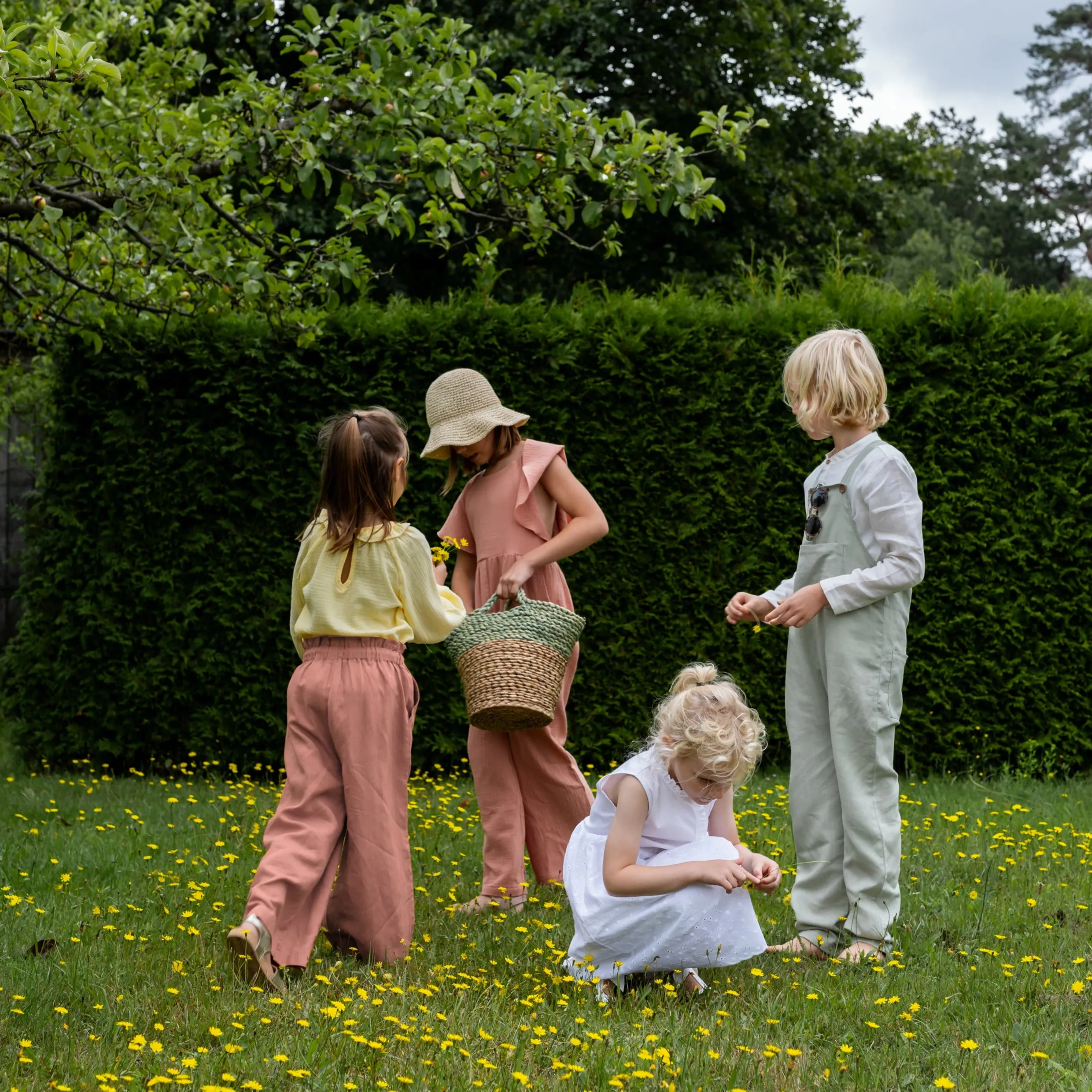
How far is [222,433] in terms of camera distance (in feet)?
24.1

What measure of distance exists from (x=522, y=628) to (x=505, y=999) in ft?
3.85

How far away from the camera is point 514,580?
4.20m

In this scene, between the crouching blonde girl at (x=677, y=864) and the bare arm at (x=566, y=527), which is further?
the bare arm at (x=566, y=527)

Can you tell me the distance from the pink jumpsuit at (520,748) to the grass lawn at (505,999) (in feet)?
0.83

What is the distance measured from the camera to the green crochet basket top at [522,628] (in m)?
3.94

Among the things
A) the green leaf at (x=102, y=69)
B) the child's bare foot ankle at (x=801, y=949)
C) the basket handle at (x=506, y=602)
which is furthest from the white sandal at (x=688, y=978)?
the green leaf at (x=102, y=69)

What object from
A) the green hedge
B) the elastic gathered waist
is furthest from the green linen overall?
the green hedge

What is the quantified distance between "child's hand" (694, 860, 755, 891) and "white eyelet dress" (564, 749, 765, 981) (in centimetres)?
4

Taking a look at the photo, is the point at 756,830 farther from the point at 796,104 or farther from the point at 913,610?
the point at 796,104

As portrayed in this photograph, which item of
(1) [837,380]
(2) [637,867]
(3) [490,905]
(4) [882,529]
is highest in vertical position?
(1) [837,380]

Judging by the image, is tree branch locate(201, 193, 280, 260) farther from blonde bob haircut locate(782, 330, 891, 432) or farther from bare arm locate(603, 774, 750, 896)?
bare arm locate(603, 774, 750, 896)

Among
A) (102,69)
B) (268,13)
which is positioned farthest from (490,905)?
(268,13)

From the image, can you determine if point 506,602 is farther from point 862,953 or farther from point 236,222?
point 236,222

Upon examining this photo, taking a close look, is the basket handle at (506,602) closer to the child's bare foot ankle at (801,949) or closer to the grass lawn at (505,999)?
the grass lawn at (505,999)
